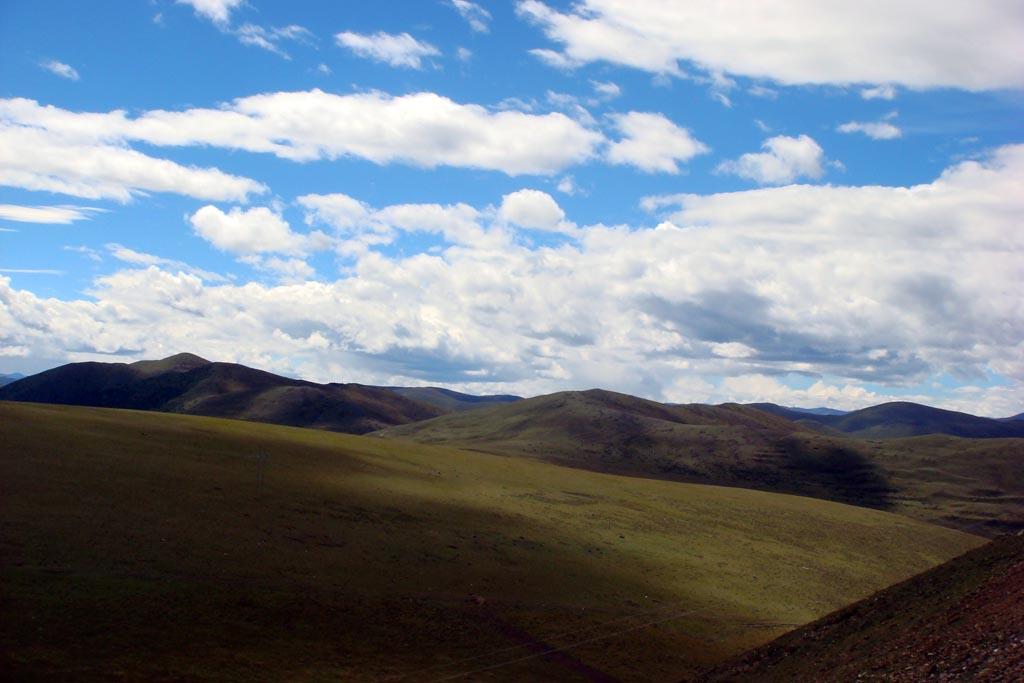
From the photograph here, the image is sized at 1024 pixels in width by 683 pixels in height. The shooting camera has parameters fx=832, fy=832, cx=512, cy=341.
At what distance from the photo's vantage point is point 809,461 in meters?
165

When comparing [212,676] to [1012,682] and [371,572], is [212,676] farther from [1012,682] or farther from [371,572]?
[1012,682]

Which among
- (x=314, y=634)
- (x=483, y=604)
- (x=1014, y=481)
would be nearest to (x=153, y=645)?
(x=314, y=634)

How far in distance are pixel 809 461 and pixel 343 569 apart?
466ft

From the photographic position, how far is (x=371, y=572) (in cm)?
4094

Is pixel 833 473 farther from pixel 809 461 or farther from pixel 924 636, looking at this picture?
pixel 924 636

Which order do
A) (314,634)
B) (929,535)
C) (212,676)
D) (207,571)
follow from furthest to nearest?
1. (929,535)
2. (207,571)
3. (314,634)
4. (212,676)

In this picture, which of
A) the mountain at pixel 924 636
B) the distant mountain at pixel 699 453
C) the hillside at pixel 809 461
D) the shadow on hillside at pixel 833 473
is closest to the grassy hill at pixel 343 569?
the mountain at pixel 924 636

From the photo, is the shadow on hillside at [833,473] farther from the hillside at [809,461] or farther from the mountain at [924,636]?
the mountain at [924,636]

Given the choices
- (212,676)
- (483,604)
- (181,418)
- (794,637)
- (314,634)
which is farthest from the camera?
(181,418)

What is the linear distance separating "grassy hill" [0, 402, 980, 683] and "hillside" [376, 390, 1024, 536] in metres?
68.2

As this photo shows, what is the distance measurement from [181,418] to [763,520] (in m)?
55.5

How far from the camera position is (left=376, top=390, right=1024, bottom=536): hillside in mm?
133875

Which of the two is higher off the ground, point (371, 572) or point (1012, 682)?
point (1012, 682)

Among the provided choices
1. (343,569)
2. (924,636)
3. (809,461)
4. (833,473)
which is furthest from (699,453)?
(924,636)
